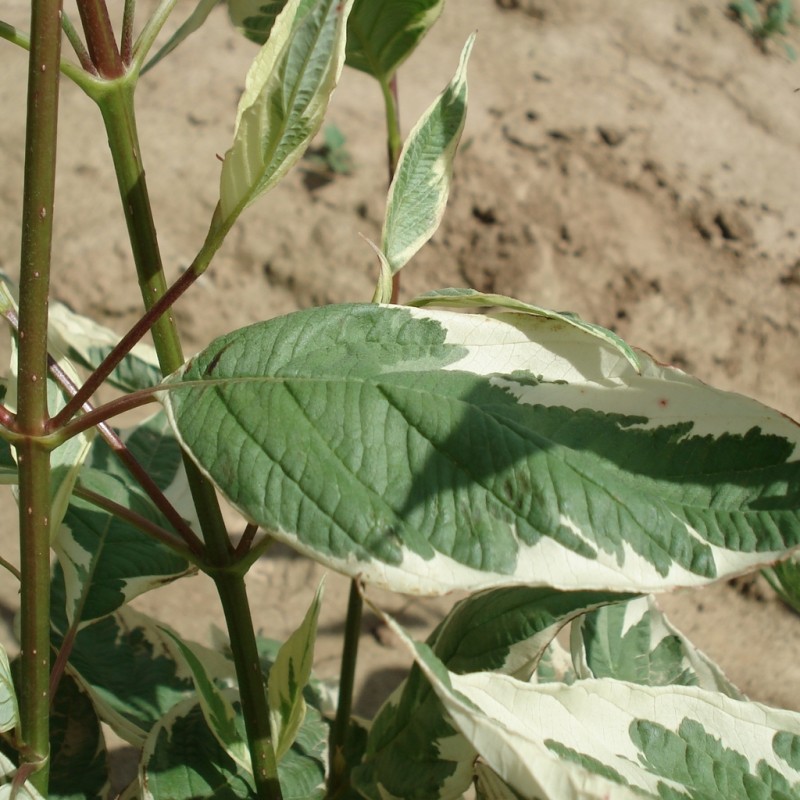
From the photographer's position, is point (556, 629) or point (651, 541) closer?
point (651, 541)

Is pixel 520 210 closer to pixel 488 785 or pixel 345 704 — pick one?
pixel 345 704

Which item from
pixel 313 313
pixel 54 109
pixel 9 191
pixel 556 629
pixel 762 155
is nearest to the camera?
pixel 54 109

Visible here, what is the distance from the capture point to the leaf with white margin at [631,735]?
1.64 feet

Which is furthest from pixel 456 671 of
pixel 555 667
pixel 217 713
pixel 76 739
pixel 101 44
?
pixel 101 44

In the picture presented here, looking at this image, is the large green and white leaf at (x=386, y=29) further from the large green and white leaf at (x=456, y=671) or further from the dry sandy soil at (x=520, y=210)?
the dry sandy soil at (x=520, y=210)

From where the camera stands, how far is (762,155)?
2756 mm

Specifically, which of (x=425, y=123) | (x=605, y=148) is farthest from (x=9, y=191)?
(x=425, y=123)

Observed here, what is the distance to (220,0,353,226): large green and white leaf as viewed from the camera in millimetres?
493

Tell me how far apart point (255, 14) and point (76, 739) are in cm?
83

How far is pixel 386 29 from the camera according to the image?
876 millimetres

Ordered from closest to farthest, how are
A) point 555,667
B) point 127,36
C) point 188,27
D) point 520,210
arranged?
point 127,36 < point 188,27 < point 555,667 < point 520,210

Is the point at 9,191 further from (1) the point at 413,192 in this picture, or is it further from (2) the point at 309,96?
(2) the point at 309,96

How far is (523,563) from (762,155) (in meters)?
2.63

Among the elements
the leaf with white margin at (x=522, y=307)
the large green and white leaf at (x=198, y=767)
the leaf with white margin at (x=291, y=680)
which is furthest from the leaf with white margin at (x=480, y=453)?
the large green and white leaf at (x=198, y=767)
